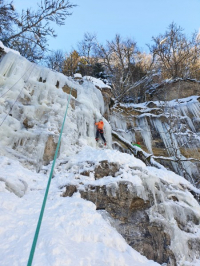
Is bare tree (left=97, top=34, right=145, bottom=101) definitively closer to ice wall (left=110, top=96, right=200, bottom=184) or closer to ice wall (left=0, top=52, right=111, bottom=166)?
ice wall (left=110, top=96, right=200, bottom=184)

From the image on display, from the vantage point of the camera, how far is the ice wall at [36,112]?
406cm

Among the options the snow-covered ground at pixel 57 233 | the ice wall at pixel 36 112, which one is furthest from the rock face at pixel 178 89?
the snow-covered ground at pixel 57 233

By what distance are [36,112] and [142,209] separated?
341cm

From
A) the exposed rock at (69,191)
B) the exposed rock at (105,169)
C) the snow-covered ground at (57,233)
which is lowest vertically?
the snow-covered ground at (57,233)

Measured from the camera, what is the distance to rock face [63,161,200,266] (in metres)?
2.69

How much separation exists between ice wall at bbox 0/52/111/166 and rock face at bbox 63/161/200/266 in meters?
1.29

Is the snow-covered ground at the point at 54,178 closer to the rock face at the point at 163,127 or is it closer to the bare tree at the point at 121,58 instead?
the rock face at the point at 163,127

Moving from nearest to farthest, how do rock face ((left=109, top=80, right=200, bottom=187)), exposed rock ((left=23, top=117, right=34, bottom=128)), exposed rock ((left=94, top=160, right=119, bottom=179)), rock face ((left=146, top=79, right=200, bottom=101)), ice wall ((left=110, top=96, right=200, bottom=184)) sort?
exposed rock ((left=94, top=160, right=119, bottom=179)), exposed rock ((left=23, top=117, right=34, bottom=128)), rock face ((left=109, top=80, right=200, bottom=187)), ice wall ((left=110, top=96, right=200, bottom=184)), rock face ((left=146, top=79, right=200, bottom=101))

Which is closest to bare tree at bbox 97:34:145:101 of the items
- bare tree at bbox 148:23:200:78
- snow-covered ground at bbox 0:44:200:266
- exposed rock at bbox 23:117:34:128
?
bare tree at bbox 148:23:200:78

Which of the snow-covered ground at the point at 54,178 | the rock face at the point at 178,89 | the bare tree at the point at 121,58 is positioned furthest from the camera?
the bare tree at the point at 121,58

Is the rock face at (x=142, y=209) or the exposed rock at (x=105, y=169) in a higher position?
the exposed rock at (x=105, y=169)

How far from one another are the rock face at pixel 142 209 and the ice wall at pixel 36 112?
1292 millimetres

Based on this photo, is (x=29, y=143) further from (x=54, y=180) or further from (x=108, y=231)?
(x=108, y=231)

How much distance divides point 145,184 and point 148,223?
679 mm
